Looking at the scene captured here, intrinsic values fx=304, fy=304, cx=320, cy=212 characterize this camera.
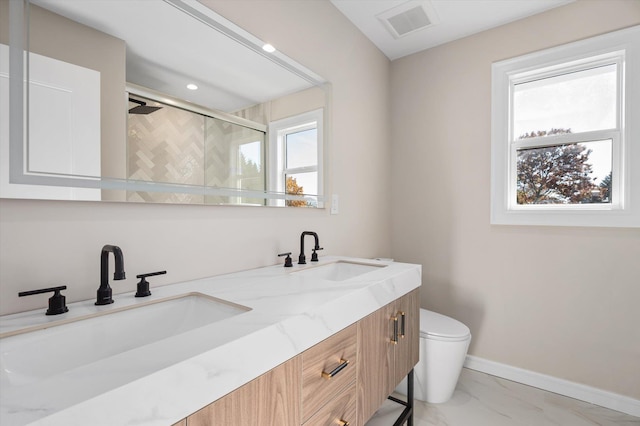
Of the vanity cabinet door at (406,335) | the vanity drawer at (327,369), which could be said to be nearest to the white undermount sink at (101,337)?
the vanity drawer at (327,369)

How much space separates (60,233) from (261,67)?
107 cm

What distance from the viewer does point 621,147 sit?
6.03 feet

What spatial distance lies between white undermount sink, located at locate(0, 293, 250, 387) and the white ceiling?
6.50 ft

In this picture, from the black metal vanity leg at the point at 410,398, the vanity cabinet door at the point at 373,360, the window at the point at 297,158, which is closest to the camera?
the vanity cabinet door at the point at 373,360

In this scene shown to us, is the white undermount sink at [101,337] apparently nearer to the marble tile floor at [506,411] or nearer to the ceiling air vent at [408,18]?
the marble tile floor at [506,411]

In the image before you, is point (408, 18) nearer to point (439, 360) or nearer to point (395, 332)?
point (395, 332)

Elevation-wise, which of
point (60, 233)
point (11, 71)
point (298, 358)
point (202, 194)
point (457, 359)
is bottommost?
point (457, 359)

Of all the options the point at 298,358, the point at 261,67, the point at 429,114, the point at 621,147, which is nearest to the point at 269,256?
the point at 298,358

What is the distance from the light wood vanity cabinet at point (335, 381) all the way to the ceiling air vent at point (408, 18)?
1.79m

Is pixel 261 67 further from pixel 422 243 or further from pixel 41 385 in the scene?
pixel 422 243

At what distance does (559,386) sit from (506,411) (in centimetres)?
48

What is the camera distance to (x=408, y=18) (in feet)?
6.86

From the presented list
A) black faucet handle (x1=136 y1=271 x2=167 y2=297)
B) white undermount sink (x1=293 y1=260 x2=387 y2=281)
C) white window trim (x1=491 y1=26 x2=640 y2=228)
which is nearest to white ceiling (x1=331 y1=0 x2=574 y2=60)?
white window trim (x1=491 y1=26 x2=640 y2=228)

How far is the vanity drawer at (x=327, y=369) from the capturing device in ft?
2.66
